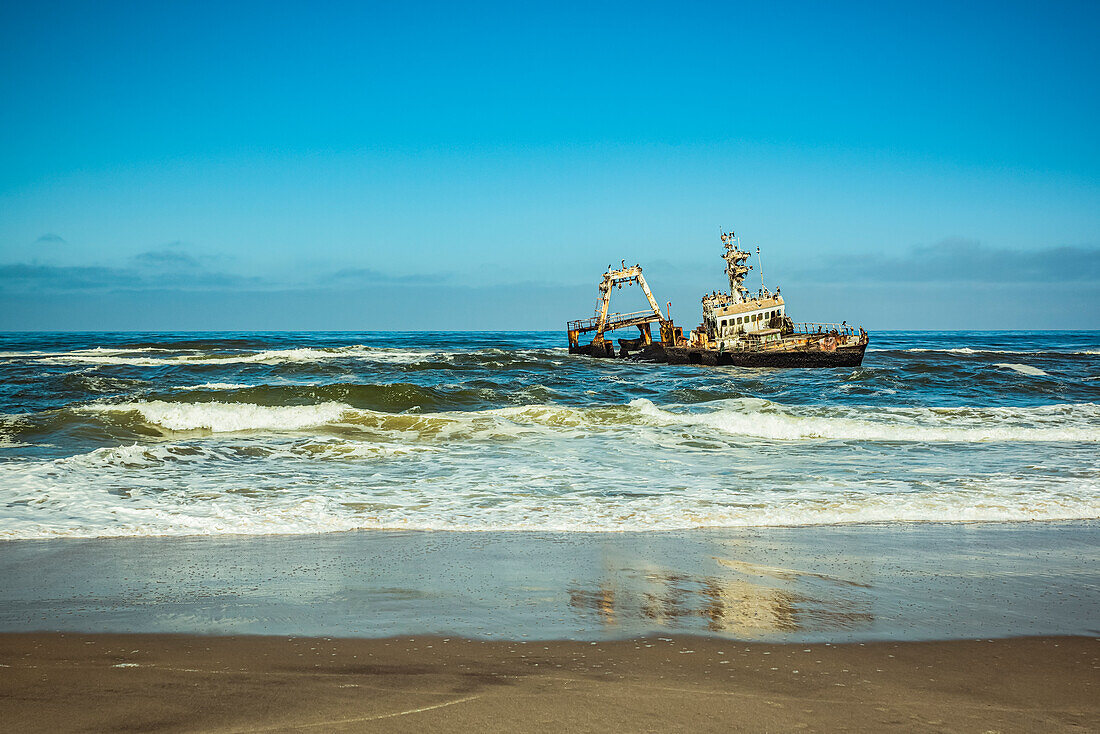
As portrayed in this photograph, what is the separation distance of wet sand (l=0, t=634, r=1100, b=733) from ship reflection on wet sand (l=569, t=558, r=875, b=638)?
0.36 meters

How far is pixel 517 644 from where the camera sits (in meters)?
4.21

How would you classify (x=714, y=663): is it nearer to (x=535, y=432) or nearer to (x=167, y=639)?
(x=167, y=639)

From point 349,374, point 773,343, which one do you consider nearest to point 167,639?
point 349,374

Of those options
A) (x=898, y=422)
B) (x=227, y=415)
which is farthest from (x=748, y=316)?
(x=227, y=415)

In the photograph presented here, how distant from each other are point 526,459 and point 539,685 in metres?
8.84

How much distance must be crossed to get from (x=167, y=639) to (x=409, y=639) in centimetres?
142

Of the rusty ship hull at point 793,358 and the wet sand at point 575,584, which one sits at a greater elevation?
the rusty ship hull at point 793,358

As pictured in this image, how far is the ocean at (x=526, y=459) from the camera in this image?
8.20 meters

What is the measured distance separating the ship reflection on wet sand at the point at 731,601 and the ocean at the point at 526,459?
6.55 ft

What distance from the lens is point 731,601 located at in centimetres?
505

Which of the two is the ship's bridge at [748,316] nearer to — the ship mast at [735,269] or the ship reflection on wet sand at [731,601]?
the ship mast at [735,269]

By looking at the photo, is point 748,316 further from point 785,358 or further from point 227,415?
point 227,415

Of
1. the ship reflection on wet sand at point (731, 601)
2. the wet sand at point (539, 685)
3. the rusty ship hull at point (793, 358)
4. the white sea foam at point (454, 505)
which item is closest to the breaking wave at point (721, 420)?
the white sea foam at point (454, 505)

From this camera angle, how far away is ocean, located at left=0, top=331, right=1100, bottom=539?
820cm
